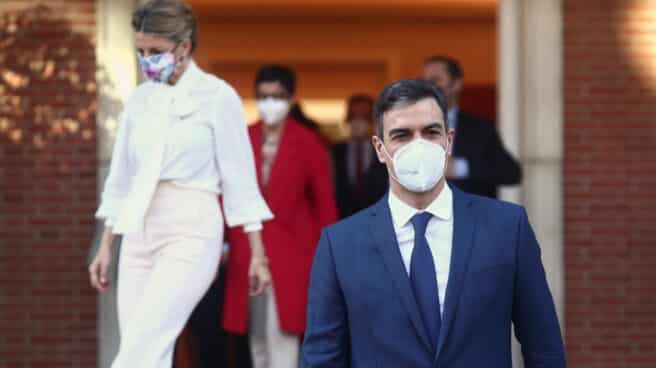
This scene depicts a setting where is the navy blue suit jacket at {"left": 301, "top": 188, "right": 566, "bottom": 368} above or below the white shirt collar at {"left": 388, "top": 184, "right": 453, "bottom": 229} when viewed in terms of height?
below

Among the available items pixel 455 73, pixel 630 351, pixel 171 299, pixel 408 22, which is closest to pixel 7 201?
pixel 455 73

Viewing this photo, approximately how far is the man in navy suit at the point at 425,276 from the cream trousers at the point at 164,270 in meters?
1.30

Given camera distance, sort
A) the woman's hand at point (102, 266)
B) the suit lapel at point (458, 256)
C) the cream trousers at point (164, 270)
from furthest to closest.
Answer: 1. the woman's hand at point (102, 266)
2. the cream trousers at point (164, 270)
3. the suit lapel at point (458, 256)

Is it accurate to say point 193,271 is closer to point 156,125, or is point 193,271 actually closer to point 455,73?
point 156,125

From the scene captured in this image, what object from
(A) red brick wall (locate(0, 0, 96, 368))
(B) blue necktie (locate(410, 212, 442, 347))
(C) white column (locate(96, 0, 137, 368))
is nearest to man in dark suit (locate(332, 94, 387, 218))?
(C) white column (locate(96, 0, 137, 368))

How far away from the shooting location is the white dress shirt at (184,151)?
5367 millimetres

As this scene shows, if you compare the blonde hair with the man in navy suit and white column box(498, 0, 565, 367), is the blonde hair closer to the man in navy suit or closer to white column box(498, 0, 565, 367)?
the man in navy suit

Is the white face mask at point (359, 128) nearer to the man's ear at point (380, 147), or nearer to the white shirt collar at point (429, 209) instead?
the man's ear at point (380, 147)

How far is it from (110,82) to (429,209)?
4.73 meters

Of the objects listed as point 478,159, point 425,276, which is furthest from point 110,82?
point 425,276

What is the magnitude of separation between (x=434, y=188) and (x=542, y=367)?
59 centimetres

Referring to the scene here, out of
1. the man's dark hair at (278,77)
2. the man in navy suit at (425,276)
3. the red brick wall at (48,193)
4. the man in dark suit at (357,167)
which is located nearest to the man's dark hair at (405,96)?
the man in navy suit at (425,276)

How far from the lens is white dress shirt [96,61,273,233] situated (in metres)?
5.37

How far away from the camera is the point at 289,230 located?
284 inches
